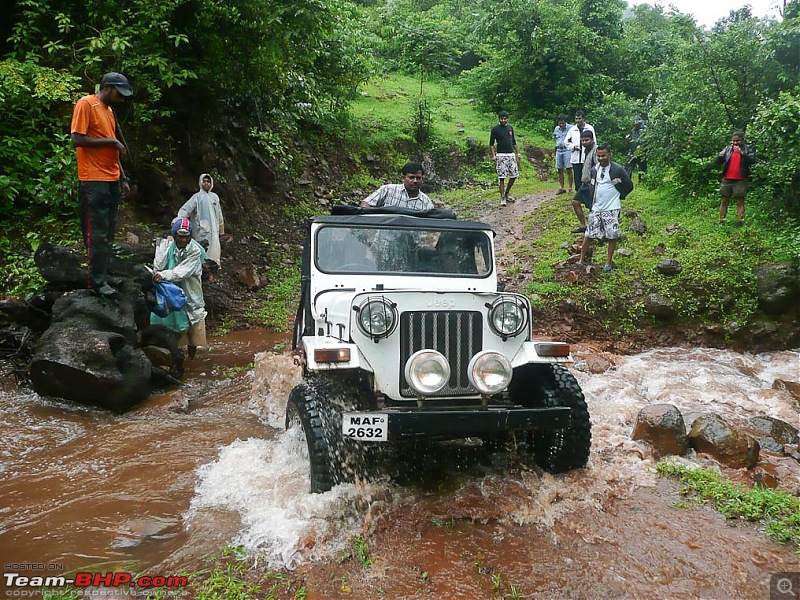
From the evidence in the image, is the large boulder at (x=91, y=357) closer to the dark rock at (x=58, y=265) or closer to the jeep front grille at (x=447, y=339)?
the dark rock at (x=58, y=265)

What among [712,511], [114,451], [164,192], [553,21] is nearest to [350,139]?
[164,192]

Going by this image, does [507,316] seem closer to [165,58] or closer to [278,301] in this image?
[278,301]

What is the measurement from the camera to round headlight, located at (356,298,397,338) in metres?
3.75

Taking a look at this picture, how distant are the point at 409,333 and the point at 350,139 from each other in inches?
448

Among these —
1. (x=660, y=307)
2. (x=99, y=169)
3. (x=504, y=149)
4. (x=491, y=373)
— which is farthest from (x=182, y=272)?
(x=504, y=149)

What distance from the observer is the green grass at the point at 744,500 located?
3.47m

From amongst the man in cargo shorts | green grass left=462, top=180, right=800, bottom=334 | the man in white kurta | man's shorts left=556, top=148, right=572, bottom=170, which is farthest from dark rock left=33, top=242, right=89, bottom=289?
man's shorts left=556, top=148, right=572, bottom=170

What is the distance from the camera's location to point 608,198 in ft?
27.6

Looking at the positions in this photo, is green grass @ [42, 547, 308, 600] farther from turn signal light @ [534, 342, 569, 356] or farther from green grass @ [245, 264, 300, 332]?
green grass @ [245, 264, 300, 332]

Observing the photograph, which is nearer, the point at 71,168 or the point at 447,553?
the point at 447,553

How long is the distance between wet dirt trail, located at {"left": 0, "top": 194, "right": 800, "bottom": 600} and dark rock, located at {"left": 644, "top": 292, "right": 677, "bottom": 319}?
2.62 meters

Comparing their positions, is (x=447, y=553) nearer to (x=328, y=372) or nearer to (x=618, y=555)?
(x=618, y=555)

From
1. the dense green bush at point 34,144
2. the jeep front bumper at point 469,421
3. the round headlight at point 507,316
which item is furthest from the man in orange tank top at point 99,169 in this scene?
the round headlight at point 507,316

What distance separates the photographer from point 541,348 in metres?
4.00
